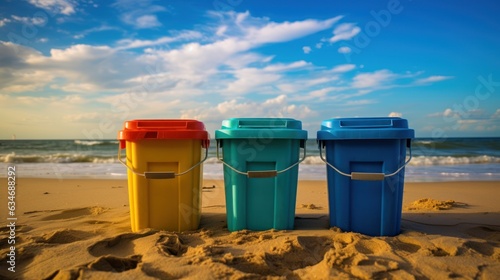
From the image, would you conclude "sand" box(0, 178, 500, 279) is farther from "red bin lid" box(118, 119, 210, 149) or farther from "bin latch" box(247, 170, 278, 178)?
"red bin lid" box(118, 119, 210, 149)

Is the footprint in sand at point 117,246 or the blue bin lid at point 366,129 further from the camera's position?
the blue bin lid at point 366,129

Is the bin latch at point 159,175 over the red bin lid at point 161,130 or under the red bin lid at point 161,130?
under

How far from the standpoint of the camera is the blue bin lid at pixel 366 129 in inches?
120

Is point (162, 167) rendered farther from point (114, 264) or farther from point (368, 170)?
point (368, 170)

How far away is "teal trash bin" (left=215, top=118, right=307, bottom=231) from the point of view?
316 centimetres

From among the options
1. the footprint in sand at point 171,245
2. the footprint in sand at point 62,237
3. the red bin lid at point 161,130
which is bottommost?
the footprint in sand at point 62,237

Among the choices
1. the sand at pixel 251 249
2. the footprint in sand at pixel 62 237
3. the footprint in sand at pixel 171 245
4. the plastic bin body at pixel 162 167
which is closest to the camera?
the sand at pixel 251 249

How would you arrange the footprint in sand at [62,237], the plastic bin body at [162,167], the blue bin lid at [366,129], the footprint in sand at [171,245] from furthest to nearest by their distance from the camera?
the plastic bin body at [162,167] < the blue bin lid at [366,129] < the footprint in sand at [62,237] < the footprint in sand at [171,245]

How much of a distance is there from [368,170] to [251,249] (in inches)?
53.3

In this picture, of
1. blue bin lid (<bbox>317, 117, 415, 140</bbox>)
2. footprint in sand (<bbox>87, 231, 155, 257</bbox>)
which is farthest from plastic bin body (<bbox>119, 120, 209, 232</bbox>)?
blue bin lid (<bbox>317, 117, 415, 140</bbox>)

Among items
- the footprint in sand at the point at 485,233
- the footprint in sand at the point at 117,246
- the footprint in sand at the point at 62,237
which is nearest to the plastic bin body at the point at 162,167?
the footprint in sand at the point at 117,246

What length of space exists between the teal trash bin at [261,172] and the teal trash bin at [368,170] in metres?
0.38

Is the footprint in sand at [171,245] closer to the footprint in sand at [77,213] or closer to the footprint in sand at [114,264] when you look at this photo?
the footprint in sand at [114,264]

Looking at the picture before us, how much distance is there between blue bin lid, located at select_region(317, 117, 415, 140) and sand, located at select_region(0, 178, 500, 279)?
2.88ft
